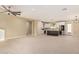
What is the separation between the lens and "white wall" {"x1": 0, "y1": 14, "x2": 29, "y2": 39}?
17.2ft

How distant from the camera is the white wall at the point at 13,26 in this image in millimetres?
5230

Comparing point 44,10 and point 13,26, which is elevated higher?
point 44,10

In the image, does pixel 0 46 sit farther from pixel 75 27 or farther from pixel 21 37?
pixel 75 27

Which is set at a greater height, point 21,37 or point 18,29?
point 18,29

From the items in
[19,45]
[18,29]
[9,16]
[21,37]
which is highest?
[9,16]

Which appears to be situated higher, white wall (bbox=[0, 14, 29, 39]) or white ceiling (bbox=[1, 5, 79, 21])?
white ceiling (bbox=[1, 5, 79, 21])

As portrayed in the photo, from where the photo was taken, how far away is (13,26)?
18.4ft

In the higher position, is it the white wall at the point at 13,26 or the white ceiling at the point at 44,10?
the white ceiling at the point at 44,10

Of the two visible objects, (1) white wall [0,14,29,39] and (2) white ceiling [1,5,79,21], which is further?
(1) white wall [0,14,29,39]

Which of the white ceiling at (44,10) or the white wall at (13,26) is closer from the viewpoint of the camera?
the white ceiling at (44,10)

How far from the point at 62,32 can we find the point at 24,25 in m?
2.98
